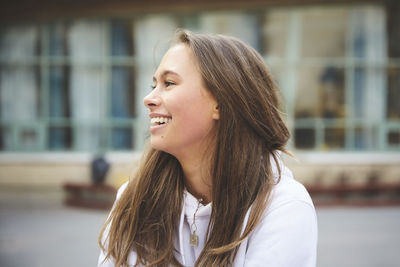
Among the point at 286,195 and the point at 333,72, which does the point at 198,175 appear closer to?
the point at 286,195

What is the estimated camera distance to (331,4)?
35.5ft

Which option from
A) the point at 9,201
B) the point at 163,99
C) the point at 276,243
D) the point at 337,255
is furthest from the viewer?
the point at 9,201

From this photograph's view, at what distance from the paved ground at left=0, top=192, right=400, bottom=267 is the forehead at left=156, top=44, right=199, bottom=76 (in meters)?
3.84

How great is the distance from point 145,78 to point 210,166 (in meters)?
9.80

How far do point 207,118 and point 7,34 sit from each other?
442 inches

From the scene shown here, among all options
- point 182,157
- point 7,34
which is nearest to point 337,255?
point 182,157

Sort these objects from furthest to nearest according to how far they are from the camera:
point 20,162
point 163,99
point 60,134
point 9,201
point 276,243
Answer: point 60,134
point 20,162
point 9,201
point 163,99
point 276,243

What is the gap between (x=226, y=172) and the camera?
5.68 ft

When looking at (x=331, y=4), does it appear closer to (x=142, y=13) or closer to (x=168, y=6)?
(x=168, y=6)

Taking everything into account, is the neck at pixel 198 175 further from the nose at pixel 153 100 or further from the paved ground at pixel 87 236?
the paved ground at pixel 87 236

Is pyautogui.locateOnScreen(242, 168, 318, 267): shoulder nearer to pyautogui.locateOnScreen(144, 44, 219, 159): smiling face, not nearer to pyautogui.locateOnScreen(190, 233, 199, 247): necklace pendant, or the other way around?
pyautogui.locateOnScreen(190, 233, 199, 247): necklace pendant

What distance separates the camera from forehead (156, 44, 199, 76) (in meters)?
1.72

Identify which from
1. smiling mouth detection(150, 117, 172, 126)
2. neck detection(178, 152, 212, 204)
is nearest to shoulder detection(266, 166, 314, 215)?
neck detection(178, 152, 212, 204)

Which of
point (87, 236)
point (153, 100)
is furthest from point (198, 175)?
point (87, 236)
